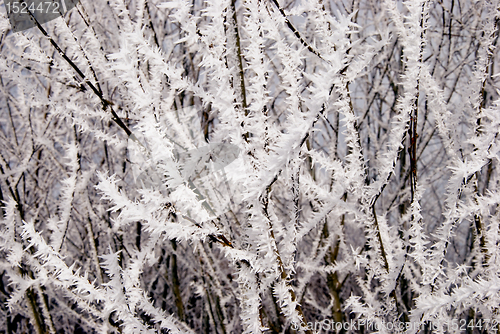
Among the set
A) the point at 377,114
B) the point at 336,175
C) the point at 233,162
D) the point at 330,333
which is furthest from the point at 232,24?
the point at 330,333

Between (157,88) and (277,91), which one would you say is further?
(277,91)

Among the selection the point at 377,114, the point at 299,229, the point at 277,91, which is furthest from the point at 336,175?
the point at 377,114

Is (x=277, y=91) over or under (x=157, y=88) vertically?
under

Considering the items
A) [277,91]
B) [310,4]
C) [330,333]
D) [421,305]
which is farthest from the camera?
[330,333]

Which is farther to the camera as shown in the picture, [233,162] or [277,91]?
[277,91]

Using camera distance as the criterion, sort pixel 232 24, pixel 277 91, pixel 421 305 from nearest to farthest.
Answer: pixel 421 305 → pixel 232 24 → pixel 277 91

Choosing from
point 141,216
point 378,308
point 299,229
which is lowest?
point 378,308

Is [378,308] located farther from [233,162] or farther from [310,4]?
[310,4]

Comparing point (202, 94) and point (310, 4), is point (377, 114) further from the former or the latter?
point (202, 94)

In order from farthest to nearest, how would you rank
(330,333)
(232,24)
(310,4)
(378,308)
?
(330,333), (378,308), (232,24), (310,4)
